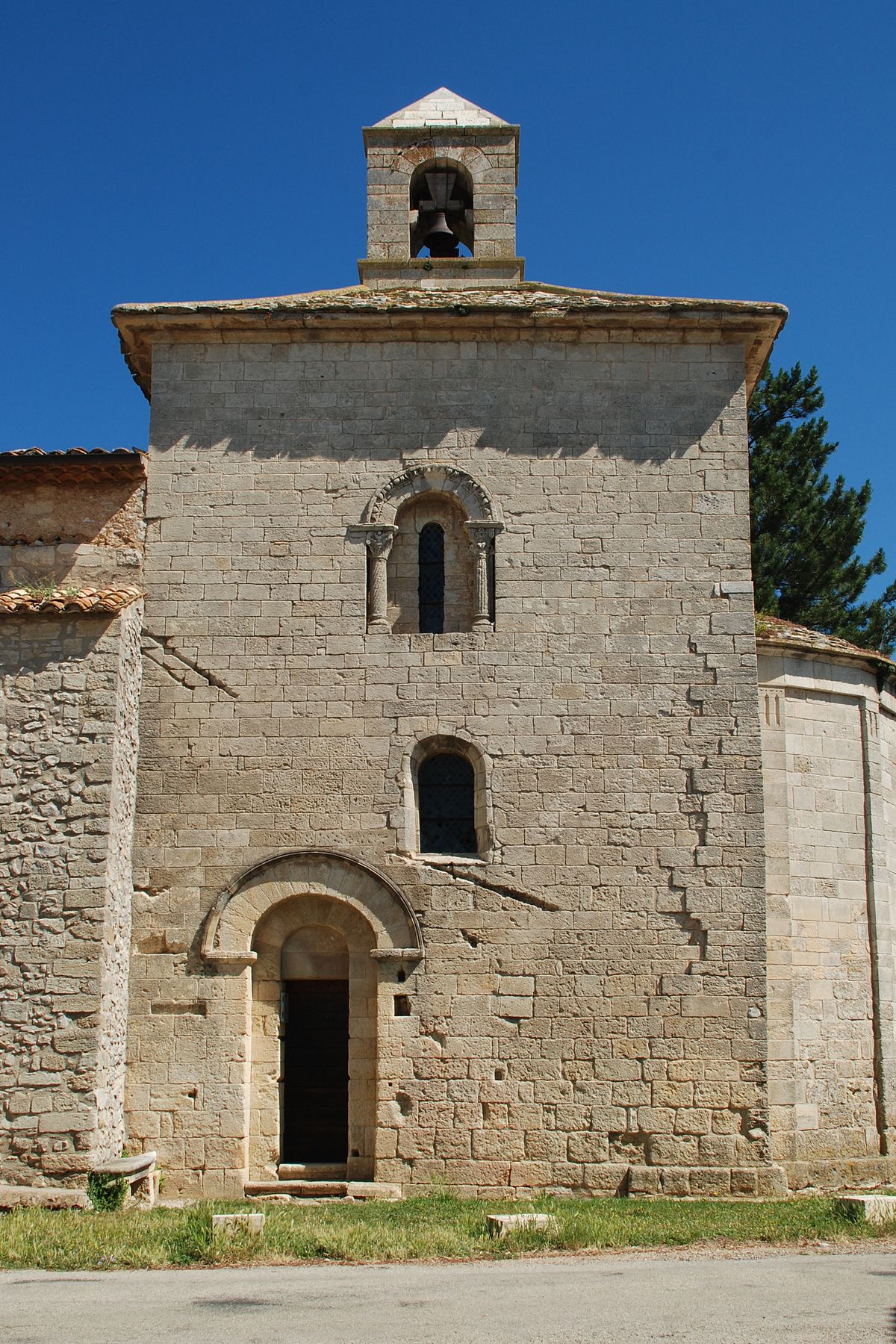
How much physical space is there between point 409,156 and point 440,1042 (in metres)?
9.91

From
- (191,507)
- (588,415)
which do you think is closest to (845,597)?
(588,415)

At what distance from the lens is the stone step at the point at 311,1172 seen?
10.9 meters

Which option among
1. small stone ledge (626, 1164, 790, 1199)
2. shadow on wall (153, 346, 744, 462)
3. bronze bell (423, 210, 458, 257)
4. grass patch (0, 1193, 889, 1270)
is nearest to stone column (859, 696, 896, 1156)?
small stone ledge (626, 1164, 790, 1199)

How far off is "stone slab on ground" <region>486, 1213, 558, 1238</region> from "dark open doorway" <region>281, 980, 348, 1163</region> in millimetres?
2824

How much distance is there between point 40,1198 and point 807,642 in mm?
8667

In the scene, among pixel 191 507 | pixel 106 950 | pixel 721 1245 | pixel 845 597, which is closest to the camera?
pixel 721 1245

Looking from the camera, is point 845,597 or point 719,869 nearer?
point 719,869

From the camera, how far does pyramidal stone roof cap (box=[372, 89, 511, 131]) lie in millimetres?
14648

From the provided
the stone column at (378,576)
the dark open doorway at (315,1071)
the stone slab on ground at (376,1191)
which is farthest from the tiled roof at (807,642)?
the stone slab on ground at (376,1191)

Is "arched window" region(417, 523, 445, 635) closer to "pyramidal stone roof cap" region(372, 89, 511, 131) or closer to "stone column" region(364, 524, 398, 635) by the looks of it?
"stone column" region(364, 524, 398, 635)

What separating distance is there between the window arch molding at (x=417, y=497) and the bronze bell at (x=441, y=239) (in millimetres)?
3792

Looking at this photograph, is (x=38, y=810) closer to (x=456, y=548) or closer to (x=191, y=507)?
(x=191, y=507)

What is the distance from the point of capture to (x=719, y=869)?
Result: 37.3 feet

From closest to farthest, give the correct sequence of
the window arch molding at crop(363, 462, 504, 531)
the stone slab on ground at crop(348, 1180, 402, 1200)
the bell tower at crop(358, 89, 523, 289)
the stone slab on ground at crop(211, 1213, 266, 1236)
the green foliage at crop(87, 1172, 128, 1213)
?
the stone slab on ground at crop(211, 1213, 266, 1236) → the green foliage at crop(87, 1172, 128, 1213) → the stone slab on ground at crop(348, 1180, 402, 1200) → the window arch molding at crop(363, 462, 504, 531) → the bell tower at crop(358, 89, 523, 289)
